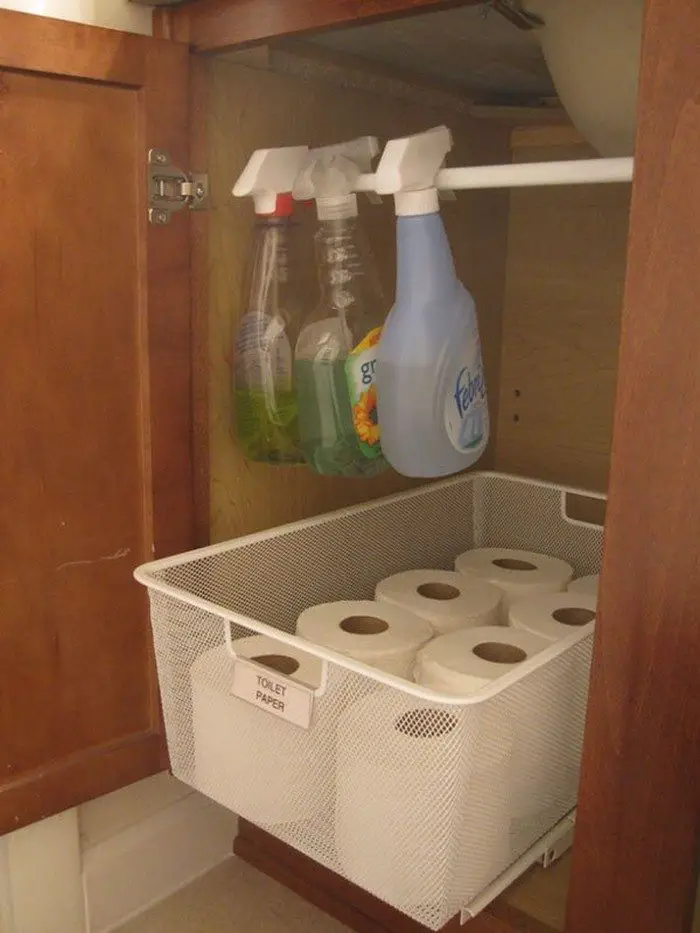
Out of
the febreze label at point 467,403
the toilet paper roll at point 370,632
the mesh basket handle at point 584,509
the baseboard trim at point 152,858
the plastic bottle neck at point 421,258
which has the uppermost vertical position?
the plastic bottle neck at point 421,258

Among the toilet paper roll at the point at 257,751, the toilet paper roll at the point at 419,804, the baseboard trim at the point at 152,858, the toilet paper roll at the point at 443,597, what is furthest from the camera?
the baseboard trim at the point at 152,858

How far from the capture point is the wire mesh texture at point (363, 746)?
0.72m

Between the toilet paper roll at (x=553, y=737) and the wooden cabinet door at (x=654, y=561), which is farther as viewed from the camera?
the toilet paper roll at (x=553, y=737)

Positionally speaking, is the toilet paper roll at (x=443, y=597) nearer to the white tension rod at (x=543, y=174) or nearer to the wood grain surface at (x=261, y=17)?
the white tension rod at (x=543, y=174)

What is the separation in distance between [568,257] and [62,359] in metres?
0.80

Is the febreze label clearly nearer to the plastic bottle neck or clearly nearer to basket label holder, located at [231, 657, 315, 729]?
the plastic bottle neck

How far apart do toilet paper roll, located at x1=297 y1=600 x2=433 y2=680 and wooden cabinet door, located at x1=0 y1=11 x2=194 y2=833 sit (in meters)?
0.18

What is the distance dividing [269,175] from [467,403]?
316 mm

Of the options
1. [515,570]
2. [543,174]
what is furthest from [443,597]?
[543,174]

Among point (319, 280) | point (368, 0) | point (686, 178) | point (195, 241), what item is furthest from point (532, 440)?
point (686, 178)

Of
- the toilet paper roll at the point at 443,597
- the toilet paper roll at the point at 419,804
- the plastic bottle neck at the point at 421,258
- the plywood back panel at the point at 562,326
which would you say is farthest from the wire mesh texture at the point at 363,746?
the plywood back panel at the point at 562,326

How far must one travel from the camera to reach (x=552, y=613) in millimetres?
1026

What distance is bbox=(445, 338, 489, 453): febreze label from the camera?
90cm

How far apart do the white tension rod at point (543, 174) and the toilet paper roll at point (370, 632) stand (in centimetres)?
45
